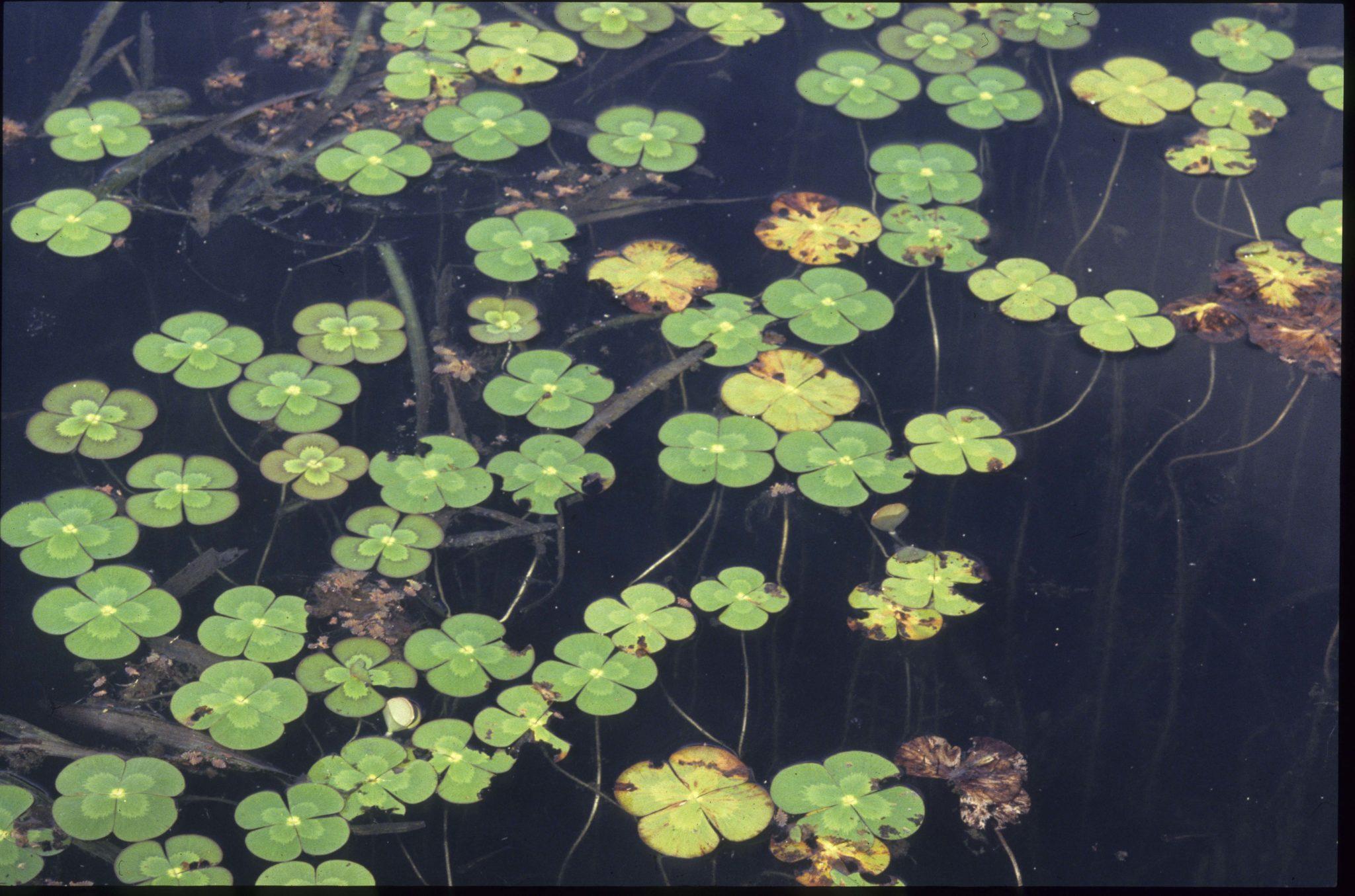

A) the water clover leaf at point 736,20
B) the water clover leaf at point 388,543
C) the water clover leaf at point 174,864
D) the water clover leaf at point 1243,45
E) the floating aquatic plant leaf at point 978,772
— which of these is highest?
the water clover leaf at point 736,20

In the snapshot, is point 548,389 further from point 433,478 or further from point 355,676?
point 355,676

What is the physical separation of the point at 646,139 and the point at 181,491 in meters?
1.25

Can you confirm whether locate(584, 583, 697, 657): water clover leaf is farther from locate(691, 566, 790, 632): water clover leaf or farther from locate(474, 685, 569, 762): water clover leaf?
locate(474, 685, 569, 762): water clover leaf

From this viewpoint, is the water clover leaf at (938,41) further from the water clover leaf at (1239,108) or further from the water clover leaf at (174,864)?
the water clover leaf at (174,864)

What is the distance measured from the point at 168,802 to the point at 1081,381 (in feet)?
5.55

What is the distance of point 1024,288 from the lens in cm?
245

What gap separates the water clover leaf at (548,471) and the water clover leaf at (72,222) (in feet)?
3.39

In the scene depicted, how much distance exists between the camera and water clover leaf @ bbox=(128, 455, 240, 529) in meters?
2.06

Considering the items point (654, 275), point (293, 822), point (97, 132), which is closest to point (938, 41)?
point (654, 275)

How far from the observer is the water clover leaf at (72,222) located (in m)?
2.50

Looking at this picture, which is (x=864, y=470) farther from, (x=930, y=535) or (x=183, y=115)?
(x=183, y=115)

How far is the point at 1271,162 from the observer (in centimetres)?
273

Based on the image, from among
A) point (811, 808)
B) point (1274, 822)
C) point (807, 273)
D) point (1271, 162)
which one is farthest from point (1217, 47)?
point (811, 808)

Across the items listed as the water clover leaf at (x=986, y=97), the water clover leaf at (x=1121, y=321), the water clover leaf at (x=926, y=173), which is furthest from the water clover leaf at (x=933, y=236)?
the water clover leaf at (x=986, y=97)
